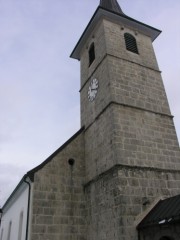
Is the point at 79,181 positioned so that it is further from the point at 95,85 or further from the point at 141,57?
the point at 141,57

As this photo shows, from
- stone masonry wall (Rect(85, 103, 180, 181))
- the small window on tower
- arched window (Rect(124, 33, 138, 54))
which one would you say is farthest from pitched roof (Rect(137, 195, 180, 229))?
the small window on tower

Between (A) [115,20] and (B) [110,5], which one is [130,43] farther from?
(B) [110,5]

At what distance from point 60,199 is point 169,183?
431cm

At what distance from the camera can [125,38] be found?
14.1m

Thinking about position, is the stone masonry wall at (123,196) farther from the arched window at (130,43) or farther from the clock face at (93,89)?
the arched window at (130,43)

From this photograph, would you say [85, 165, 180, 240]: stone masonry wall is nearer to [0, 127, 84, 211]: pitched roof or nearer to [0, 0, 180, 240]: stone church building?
[0, 0, 180, 240]: stone church building

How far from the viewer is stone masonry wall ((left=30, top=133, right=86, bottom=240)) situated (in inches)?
393

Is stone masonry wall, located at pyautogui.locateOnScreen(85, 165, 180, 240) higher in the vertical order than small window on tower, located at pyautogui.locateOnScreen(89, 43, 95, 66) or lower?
lower

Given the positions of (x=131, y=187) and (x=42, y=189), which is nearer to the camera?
(x=131, y=187)

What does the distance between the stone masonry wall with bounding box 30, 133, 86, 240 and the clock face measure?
281 cm

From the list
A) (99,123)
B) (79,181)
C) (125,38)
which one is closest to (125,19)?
(125,38)

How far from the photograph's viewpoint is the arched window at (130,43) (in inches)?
542

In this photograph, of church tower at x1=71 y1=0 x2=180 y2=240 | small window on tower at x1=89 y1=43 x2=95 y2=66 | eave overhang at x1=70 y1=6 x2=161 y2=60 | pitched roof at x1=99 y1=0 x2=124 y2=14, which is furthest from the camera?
pitched roof at x1=99 y1=0 x2=124 y2=14

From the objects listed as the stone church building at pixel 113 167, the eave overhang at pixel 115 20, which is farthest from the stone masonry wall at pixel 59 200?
the eave overhang at pixel 115 20
